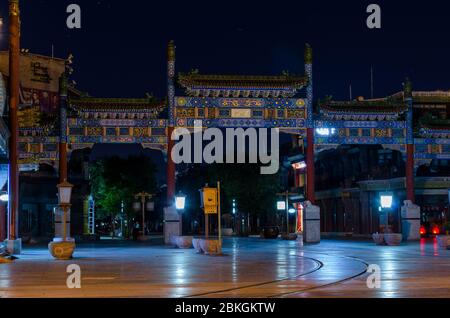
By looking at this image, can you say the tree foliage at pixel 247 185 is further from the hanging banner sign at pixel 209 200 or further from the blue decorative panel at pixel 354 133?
the hanging banner sign at pixel 209 200

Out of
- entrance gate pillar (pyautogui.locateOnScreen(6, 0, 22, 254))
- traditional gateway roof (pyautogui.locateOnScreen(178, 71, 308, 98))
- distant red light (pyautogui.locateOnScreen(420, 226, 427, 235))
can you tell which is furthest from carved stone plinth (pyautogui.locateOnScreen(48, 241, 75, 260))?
distant red light (pyautogui.locateOnScreen(420, 226, 427, 235))

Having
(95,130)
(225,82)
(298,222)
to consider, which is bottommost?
(298,222)

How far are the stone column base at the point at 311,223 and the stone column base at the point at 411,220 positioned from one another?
6751mm

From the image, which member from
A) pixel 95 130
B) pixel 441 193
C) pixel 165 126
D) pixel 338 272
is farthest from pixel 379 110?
pixel 338 272

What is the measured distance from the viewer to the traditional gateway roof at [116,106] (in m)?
52.2

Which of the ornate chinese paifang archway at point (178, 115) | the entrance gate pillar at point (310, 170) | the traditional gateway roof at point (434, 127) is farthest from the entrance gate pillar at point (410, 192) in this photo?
the entrance gate pillar at point (310, 170)

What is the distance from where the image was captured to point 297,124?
53.5 m

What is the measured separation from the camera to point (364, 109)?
180 feet

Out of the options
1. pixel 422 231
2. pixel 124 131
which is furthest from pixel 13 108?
pixel 422 231

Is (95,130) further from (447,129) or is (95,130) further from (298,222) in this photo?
(298,222)

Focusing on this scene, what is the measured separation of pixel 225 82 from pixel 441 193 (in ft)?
108

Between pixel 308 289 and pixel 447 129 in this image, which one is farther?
pixel 447 129

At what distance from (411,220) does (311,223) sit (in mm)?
7551
